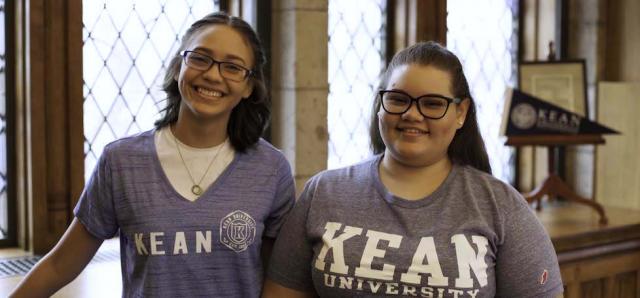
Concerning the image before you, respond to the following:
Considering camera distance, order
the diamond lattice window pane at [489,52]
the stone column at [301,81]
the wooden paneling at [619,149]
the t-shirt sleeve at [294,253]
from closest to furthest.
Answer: the t-shirt sleeve at [294,253] < the stone column at [301,81] < the diamond lattice window pane at [489,52] < the wooden paneling at [619,149]

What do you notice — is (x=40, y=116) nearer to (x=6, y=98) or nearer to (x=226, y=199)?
(x=6, y=98)

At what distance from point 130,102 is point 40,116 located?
0.41 meters

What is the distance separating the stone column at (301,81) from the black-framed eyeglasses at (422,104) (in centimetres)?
164

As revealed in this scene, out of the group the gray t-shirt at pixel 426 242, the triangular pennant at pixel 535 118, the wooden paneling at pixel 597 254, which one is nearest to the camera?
the gray t-shirt at pixel 426 242

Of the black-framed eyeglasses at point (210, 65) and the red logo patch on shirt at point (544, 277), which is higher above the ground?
the black-framed eyeglasses at point (210, 65)

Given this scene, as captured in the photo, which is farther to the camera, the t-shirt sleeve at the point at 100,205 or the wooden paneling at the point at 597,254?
the wooden paneling at the point at 597,254

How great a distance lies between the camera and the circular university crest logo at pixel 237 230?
1729 millimetres

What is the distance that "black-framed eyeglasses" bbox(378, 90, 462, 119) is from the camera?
67.8 inches

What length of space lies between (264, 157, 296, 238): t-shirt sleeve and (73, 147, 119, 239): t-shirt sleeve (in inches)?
12.0

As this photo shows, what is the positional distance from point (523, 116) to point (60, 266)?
8.53 feet

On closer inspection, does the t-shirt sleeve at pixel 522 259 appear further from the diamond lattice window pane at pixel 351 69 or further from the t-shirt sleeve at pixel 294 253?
the diamond lattice window pane at pixel 351 69

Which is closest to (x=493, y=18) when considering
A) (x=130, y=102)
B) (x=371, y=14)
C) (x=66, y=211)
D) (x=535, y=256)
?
(x=371, y=14)

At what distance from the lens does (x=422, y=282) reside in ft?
5.53

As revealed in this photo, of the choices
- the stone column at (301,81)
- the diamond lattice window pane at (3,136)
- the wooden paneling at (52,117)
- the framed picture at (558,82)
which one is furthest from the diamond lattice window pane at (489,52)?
the diamond lattice window pane at (3,136)
